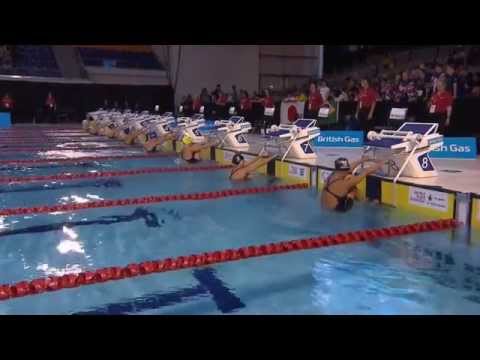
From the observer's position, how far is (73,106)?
61.5 feet

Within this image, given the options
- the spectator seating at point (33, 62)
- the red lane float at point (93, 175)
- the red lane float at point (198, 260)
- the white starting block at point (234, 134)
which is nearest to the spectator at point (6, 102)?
the spectator seating at point (33, 62)

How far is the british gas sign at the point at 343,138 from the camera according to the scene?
322 inches

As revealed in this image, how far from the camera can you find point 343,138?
8.23 meters

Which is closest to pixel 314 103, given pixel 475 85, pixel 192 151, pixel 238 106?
pixel 475 85

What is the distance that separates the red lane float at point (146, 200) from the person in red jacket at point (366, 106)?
3330mm

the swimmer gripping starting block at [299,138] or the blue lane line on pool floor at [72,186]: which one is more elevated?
the swimmer gripping starting block at [299,138]

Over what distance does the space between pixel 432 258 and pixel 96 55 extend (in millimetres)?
19435

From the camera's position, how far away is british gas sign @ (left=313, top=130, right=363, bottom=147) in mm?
8180

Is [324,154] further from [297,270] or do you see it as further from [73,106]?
[73,106]

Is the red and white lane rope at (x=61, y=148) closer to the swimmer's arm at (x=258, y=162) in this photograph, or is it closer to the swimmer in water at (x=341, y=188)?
the swimmer's arm at (x=258, y=162)

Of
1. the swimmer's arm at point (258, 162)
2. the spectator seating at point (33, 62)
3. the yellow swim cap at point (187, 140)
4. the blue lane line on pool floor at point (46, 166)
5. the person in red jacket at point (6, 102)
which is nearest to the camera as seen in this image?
the swimmer's arm at point (258, 162)

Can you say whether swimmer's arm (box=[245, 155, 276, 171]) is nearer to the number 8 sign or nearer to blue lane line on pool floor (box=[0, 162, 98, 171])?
the number 8 sign

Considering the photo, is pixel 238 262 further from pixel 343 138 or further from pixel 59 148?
pixel 59 148

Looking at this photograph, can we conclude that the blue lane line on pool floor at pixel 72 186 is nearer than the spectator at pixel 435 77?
Yes
